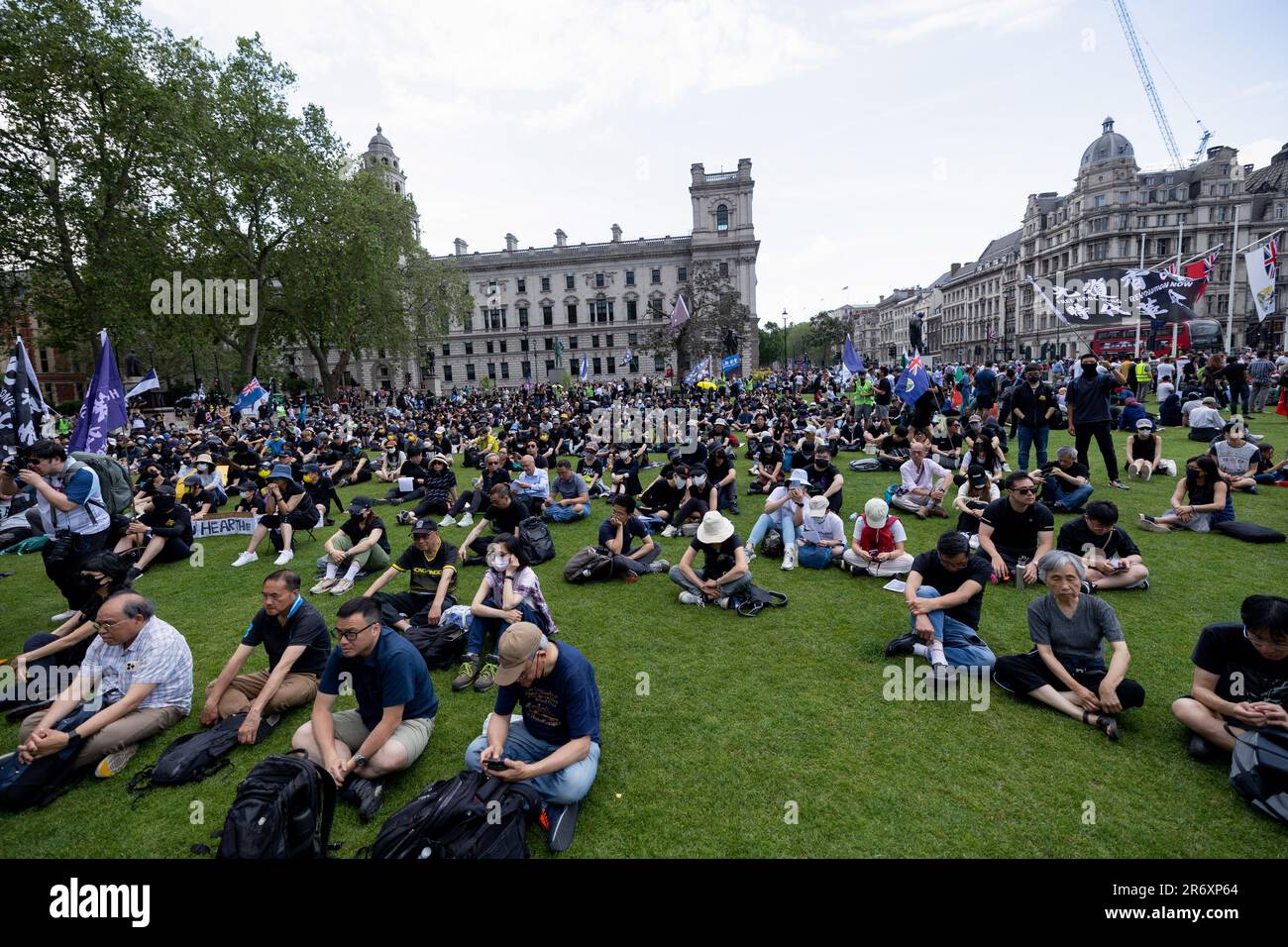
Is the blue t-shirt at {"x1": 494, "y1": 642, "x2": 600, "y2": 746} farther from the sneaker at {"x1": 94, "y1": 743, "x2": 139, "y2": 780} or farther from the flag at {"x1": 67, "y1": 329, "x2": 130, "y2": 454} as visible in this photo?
the flag at {"x1": 67, "y1": 329, "x2": 130, "y2": 454}

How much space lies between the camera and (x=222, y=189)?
29.6 metres

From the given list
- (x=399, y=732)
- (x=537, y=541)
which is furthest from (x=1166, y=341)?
(x=399, y=732)

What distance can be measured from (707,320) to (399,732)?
56.9 metres

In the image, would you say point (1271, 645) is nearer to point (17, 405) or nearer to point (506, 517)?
point (506, 517)

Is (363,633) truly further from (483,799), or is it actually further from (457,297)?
(457,297)

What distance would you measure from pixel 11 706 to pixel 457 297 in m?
50.6

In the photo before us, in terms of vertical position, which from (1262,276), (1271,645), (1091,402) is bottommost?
(1271,645)

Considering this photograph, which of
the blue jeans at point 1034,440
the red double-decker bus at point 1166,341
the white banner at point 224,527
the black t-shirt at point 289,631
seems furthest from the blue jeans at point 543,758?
the red double-decker bus at point 1166,341

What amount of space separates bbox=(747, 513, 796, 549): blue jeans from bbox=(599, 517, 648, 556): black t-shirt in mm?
1552

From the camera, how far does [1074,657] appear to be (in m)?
4.47

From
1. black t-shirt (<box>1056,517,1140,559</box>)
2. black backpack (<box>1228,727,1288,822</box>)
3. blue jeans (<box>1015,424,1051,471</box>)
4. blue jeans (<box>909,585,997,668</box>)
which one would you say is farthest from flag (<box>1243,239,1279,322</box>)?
black backpack (<box>1228,727,1288,822</box>)

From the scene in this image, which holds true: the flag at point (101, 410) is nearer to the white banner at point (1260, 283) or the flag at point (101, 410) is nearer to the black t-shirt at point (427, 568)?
the black t-shirt at point (427, 568)

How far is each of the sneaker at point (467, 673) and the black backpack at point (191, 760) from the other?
1.60 m
